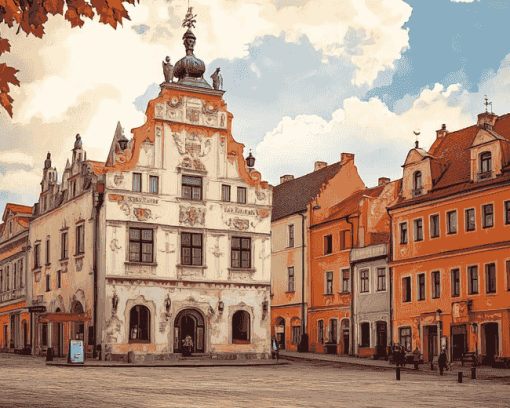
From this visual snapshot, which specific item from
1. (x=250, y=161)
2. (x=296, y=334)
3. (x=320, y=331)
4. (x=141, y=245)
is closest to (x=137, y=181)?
(x=141, y=245)

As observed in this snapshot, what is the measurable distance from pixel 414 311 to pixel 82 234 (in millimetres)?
19452

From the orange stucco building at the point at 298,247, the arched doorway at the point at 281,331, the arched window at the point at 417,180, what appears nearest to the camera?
the arched window at the point at 417,180

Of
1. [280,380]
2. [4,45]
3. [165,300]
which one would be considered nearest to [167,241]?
[165,300]

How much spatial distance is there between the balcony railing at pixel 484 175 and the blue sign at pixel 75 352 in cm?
2228

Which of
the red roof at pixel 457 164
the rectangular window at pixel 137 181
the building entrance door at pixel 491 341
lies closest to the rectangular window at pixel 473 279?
the building entrance door at pixel 491 341

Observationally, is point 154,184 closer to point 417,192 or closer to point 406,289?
point 417,192

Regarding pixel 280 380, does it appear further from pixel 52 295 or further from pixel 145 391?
pixel 52 295

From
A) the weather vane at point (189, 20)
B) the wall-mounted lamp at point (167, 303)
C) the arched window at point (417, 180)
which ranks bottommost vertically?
the wall-mounted lamp at point (167, 303)

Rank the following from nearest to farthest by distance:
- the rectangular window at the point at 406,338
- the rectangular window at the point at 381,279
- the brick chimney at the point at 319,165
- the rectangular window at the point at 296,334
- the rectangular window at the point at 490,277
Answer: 1. the rectangular window at the point at 490,277
2. the rectangular window at the point at 406,338
3. the rectangular window at the point at 381,279
4. the rectangular window at the point at 296,334
5. the brick chimney at the point at 319,165

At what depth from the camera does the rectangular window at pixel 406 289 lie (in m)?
48.7

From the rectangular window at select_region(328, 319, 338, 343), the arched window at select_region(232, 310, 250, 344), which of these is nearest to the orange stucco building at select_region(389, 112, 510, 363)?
the rectangular window at select_region(328, 319, 338, 343)

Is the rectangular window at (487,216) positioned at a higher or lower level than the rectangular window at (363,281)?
higher

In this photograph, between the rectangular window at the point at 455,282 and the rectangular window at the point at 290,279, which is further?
the rectangular window at the point at 290,279

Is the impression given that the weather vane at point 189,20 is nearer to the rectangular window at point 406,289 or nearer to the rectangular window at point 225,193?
the rectangular window at point 225,193
